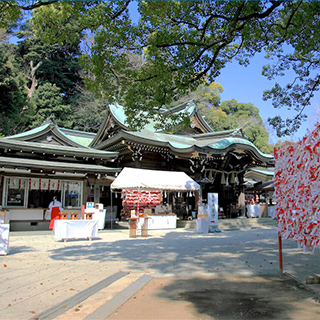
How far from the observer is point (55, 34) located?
27.3 feet

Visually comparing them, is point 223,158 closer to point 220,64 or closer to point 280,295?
point 220,64

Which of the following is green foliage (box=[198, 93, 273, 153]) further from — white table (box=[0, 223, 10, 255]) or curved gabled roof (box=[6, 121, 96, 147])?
white table (box=[0, 223, 10, 255])

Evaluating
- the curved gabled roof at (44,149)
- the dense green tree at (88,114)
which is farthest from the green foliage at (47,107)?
the curved gabled roof at (44,149)

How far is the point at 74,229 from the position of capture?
10.9 meters

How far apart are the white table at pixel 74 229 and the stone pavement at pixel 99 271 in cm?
96

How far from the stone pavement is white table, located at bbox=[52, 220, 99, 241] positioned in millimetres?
961

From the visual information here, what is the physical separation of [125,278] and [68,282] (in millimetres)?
1035

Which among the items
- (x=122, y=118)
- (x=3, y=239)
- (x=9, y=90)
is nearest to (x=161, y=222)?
(x=122, y=118)

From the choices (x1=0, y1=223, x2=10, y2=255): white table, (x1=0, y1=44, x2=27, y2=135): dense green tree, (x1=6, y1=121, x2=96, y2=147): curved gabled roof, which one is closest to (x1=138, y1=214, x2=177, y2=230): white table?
(x1=6, y1=121, x2=96, y2=147): curved gabled roof

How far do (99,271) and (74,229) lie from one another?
5170 millimetres

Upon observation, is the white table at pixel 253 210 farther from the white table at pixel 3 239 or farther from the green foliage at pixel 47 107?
the green foliage at pixel 47 107

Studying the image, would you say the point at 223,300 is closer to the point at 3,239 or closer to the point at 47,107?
the point at 3,239

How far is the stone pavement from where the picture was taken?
157 inches

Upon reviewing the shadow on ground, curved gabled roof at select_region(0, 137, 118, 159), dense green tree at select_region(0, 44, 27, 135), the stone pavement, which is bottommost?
Result: the stone pavement
